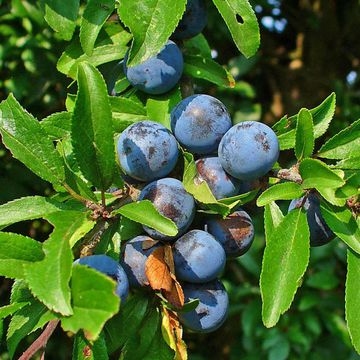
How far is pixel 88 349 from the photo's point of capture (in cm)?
90

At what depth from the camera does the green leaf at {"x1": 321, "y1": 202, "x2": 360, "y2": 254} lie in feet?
2.96

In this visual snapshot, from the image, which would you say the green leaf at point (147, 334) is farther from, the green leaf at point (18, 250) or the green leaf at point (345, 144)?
the green leaf at point (345, 144)

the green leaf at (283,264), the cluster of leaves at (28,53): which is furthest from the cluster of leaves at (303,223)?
the cluster of leaves at (28,53)

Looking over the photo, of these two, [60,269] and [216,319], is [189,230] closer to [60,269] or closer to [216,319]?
[216,319]

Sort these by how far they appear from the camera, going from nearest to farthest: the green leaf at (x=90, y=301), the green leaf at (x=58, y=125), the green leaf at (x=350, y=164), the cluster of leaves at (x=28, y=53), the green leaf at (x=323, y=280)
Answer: the green leaf at (x=90, y=301) → the green leaf at (x=350, y=164) → the green leaf at (x=58, y=125) → the cluster of leaves at (x=28, y=53) → the green leaf at (x=323, y=280)

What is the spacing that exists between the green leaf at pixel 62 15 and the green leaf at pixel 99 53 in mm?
29

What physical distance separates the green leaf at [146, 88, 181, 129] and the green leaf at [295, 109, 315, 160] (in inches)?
10.0

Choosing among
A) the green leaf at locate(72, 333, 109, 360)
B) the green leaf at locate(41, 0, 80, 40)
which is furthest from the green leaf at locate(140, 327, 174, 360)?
the green leaf at locate(41, 0, 80, 40)

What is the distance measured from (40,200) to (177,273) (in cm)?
23

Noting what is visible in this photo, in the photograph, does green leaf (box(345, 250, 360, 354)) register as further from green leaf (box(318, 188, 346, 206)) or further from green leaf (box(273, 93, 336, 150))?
green leaf (box(273, 93, 336, 150))

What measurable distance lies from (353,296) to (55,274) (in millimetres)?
Result: 452

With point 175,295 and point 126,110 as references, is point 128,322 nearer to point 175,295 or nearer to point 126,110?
point 175,295

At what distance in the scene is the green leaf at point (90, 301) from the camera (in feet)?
2.23

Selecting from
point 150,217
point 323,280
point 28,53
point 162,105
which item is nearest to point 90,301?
point 150,217
